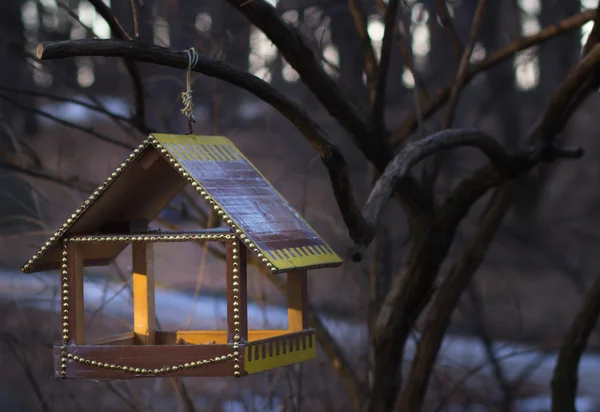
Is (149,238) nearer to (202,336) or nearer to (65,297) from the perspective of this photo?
(65,297)

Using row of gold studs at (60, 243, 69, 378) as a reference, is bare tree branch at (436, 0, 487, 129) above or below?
above

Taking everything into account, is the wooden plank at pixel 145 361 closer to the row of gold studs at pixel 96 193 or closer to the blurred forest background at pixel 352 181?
the row of gold studs at pixel 96 193

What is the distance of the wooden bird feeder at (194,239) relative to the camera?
1484 millimetres

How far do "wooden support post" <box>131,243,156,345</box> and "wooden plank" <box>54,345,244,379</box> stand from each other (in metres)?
0.30

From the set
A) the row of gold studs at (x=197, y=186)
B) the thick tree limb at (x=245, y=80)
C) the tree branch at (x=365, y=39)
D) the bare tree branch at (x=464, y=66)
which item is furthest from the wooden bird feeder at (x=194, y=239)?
the tree branch at (x=365, y=39)

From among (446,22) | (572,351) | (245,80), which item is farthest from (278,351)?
(446,22)

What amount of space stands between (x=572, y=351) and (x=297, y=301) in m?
0.97

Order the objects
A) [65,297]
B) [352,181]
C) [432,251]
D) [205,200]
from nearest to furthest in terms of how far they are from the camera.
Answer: [205,200], [65,297], [432,251], [352,181]

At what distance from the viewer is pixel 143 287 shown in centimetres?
186

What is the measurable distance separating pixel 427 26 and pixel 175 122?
143 centimetres

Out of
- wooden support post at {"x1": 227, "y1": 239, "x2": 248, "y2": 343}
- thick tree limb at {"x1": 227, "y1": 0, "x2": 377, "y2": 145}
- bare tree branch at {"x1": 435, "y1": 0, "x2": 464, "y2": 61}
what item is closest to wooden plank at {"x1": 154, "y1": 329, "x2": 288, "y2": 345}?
wooden support post at {"x1": 227, "y1": 239, "x2": 248, "y2": 343}

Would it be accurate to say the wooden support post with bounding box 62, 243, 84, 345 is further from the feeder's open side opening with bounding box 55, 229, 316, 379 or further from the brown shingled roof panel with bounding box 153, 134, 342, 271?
the brown shingled roof panel with bounding box 153, 134, 342, 271

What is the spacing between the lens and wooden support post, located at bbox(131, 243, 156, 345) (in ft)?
6.09

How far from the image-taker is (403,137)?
2.64 m
